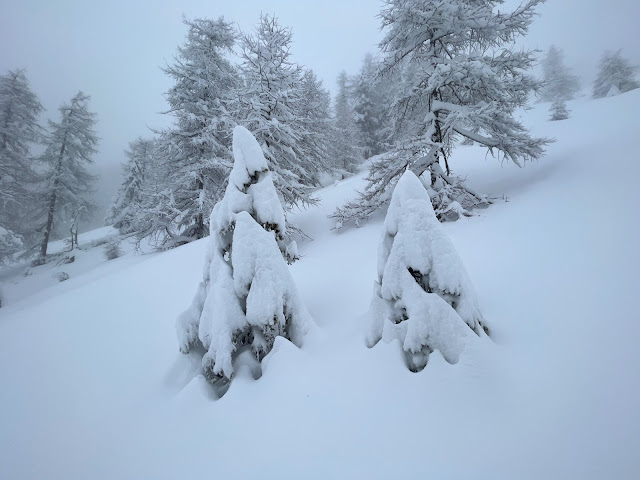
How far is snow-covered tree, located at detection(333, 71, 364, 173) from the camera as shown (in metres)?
26.9

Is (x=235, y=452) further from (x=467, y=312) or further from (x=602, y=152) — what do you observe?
(x=602, y=152)

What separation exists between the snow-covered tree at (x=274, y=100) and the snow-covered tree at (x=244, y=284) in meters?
5.51

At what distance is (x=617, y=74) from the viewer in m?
29.8

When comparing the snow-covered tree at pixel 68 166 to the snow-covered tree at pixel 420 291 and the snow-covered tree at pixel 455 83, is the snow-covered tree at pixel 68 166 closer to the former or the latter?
the snow-covered tree at pixel 455 83

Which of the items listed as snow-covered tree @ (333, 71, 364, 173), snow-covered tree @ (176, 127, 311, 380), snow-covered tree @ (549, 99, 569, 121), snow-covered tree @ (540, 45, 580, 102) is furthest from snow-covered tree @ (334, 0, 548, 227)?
Result: snow-covered tree @ (540, 45, 580, 102)

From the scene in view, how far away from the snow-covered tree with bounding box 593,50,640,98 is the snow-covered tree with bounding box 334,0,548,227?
33639mm

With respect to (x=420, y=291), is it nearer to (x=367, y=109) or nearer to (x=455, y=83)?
(x=455, y=83)

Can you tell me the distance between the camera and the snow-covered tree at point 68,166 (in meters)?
22.0

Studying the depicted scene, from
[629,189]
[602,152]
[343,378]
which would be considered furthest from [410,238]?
[602,152]

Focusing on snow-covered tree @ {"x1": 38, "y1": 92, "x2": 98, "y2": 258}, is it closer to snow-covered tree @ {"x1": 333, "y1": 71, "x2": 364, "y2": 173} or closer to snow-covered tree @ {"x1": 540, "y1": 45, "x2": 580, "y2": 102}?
snow-covered tree @ {"x1": 333, "y1": 71, "x2": 364, "y2": 173}

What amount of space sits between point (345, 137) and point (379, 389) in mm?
26528

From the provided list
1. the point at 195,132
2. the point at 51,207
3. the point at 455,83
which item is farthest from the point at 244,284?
the point at 51,207

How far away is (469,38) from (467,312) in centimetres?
1008

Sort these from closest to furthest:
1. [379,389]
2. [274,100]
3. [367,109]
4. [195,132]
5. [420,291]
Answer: [379,389] < [420,291] < [274,100] < [195,132] < [367,109]
